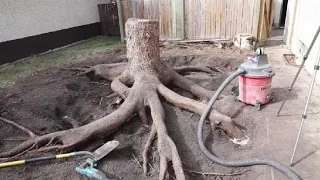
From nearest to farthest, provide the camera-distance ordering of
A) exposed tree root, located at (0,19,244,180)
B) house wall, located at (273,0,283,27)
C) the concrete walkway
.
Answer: the concrete walkway → exposed tree root, located at (0,19,244,180) → house wall, located at (273,0,283,27)

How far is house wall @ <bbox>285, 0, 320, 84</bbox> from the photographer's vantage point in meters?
4.95

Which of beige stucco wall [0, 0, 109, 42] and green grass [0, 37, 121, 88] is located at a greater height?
beige stucco wall [0, 0, 109, 42]

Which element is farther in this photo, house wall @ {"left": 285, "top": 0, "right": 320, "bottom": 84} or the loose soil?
house wall @ {"left": 285, "top": 0, "right": 320, "bottom": 84}

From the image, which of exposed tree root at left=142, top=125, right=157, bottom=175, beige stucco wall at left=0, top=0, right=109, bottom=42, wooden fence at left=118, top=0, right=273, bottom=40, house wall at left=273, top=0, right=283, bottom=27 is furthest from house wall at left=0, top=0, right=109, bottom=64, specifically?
house wall at left=273, top=0, right=283, bottom=27

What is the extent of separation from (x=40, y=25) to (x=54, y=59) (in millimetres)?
1499

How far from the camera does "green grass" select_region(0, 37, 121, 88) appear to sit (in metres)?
5.93

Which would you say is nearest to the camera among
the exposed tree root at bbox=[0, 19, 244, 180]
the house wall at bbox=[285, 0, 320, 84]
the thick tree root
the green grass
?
the exposed tree root at bbox=[0, 19, 244, 180]

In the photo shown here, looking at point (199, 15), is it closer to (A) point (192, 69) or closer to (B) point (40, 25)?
(A) point (192, 69)

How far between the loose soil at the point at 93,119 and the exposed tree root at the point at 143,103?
0.14 m

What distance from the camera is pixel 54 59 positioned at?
7.13 m

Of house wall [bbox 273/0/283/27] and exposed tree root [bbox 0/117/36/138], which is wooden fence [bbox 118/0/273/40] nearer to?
house wall [bbox 273/0/283/27]

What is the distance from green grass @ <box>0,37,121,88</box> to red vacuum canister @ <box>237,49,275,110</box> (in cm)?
461

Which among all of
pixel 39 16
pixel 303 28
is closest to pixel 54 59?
pixel 39 16

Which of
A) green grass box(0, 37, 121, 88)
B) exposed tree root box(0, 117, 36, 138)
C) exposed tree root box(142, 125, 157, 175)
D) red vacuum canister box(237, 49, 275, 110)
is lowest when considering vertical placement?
exposed tree root box(142, 125, 157, 175)
